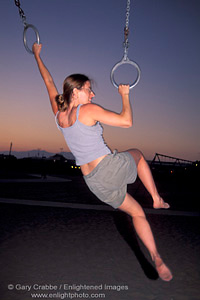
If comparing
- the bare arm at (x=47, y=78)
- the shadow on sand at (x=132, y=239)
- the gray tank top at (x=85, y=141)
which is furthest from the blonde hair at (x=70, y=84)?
the shadow on sand at (x=132, y=239)

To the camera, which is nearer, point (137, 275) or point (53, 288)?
point (53, 288)

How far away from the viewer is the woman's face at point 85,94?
2.81 m

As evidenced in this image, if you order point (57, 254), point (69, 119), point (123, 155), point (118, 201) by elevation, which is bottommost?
point (57, 254)

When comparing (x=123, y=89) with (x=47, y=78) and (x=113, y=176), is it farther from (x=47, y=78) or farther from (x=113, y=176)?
(x=47, y=78)

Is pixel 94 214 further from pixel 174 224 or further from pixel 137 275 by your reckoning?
pixel 137 275

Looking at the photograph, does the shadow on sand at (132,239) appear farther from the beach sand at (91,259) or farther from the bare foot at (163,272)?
the bare foot at (163,272)

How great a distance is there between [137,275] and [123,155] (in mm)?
1642

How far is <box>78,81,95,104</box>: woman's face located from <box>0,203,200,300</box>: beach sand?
182cm

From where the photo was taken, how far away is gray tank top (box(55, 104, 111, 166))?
273 centimetres

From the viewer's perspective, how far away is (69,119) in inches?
111

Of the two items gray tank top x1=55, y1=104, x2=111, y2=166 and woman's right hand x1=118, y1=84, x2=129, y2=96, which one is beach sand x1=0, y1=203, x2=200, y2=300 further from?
woman's right hand x1=118, y1=84, x2=129, y2=96

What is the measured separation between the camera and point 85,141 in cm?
278

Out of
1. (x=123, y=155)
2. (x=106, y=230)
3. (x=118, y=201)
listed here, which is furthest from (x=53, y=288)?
(x=106, y=230)

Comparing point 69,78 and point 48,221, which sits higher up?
point 69,78
